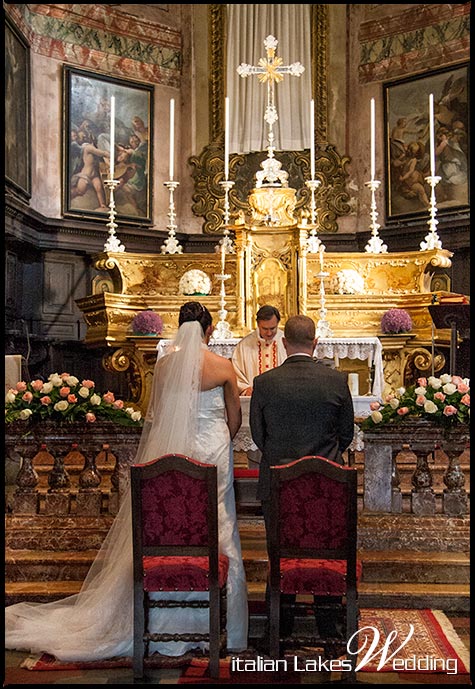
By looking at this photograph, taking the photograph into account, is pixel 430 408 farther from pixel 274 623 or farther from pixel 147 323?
pixel 147 323

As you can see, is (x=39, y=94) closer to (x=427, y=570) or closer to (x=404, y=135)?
(x=404, y=135)

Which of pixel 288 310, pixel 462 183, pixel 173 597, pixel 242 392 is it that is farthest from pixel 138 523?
pixel 462 183

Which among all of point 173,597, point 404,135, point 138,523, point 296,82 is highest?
point 296,82

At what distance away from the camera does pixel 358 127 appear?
Result: 45.3 feet

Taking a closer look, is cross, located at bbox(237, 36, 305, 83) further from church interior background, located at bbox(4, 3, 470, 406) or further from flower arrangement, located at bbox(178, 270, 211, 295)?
flower arrangement, located at bbox(178, 270, 211, 295)

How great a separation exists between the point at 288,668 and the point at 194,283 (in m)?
6.65

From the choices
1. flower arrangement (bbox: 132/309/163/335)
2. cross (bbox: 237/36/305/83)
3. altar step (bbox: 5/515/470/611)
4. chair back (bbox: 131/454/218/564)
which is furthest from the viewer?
cross (bbox: 237/36/305/83)

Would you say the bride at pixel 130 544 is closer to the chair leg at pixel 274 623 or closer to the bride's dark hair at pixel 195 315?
the bride's dark hair at pixel 195 315

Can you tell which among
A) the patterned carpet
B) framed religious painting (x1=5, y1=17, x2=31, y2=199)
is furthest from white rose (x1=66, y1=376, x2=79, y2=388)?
framed religious painting (x1=5, y1=17, x2=31, y2=199)

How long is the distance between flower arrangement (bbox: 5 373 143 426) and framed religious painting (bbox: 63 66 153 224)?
660 centimetres

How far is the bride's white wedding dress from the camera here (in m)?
4.88

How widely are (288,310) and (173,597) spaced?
19.3ft

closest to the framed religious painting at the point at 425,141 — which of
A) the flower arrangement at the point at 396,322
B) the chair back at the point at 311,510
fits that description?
the flower arrangement at the point at 396,322

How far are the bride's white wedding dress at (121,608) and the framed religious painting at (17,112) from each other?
23.5 ft
